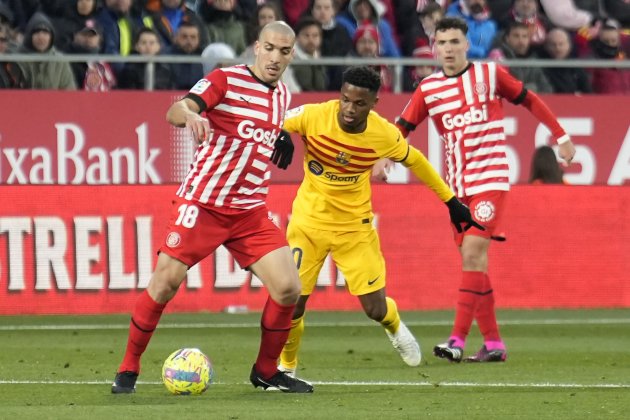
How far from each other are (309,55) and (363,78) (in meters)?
7.56

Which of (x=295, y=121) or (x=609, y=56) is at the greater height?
(x=295, y=121)

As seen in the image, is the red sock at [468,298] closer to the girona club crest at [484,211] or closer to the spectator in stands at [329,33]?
the girona club crest at [484,211]

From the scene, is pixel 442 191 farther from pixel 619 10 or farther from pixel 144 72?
pixel 619 10

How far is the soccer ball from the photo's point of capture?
8.82 meters

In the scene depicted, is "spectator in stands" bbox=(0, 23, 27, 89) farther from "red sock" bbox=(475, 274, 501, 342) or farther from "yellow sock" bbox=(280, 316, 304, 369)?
"yellow sock" bbox=(280, 316, 304, 369)

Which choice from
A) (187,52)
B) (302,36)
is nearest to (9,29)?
(187,52)

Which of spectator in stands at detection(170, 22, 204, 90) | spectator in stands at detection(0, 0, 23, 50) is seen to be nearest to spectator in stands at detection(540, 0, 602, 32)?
spectator in stands at detection(170, 22, 204, 90)

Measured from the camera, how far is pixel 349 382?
969 centimetres

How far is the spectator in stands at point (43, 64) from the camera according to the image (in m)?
15.9

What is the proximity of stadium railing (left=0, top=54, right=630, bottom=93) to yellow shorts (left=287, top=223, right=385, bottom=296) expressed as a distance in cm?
608

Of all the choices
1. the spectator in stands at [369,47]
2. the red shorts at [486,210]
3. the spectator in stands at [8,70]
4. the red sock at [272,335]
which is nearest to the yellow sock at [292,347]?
the red sock at [272,335]

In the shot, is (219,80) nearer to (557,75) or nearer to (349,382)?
(349,382)

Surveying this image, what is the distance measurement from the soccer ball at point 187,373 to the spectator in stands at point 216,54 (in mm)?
7704

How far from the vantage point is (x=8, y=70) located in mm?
15906
